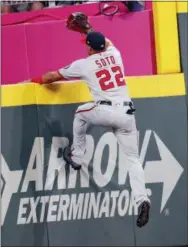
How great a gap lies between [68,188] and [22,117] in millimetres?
924

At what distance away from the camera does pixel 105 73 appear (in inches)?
328

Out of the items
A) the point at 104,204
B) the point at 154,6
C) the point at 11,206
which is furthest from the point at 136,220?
the point at 154,6

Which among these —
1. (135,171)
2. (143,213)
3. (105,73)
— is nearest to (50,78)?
(105,73)

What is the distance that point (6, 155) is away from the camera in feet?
29.8

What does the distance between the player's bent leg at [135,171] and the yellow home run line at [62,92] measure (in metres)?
0.80

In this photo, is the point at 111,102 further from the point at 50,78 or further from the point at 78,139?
the point at 50,78

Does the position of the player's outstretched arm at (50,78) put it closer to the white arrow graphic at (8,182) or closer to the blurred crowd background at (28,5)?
the white arrow graphic at (8,182)

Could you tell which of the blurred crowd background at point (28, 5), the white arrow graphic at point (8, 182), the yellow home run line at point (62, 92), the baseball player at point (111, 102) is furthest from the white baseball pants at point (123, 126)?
the blurred crowd background at point (28, 5)

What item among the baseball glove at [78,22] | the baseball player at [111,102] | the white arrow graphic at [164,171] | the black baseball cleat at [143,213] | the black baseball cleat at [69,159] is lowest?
the black baseball cleat at [143,213]

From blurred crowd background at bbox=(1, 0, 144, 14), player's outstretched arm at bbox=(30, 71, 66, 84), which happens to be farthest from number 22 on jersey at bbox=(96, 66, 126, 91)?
blurred crowd background at bbox=(1, 0, 144, 14)

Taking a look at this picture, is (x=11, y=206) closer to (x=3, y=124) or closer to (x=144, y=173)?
(x=3, y=124)

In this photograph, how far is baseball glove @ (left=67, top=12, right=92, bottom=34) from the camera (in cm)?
830

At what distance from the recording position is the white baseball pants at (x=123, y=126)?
8336 millimetres

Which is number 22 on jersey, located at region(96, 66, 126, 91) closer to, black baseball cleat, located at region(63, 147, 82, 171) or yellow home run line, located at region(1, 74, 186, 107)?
yellow home run line, located at region(1, 74, 186, 107)
